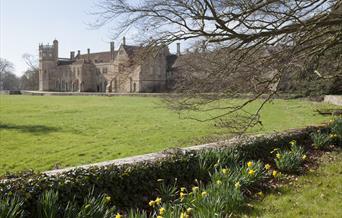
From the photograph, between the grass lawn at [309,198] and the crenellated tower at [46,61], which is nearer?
the grass lawn at [309,198]

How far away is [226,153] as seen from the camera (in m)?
7.57

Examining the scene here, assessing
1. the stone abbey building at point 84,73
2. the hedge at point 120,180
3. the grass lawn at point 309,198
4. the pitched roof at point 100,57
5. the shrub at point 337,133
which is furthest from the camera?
the pitched roof at point 100,57

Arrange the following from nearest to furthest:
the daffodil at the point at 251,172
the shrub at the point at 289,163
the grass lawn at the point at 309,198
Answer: the grass lawn at the point at 309,198 < the daffodil at the point at 251,172 < the shrub at the point at 289,163

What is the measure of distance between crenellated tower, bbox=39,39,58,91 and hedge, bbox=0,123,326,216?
342 ft

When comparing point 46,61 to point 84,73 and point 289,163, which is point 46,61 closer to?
point 84,73

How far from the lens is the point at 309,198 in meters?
6.39

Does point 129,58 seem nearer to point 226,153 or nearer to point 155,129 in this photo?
point 226,153

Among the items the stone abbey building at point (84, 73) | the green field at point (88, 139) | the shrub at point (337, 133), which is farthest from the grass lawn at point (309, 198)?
the stone abbey building at point (84, 73)

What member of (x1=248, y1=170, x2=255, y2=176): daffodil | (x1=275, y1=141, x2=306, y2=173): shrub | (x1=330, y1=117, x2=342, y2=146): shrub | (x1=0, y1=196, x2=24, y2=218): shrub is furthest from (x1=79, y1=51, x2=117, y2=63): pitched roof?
(x1=0, y1=196, x2=24, y2=218): shrub

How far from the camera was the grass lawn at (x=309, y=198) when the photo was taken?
18.7 feet

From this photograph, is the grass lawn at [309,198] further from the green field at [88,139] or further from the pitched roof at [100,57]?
the pitched roof at [100,57]

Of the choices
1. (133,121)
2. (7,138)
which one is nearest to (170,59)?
(133,121)

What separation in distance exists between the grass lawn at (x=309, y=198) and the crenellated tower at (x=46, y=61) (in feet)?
343

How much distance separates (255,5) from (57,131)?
1054 centimetres
